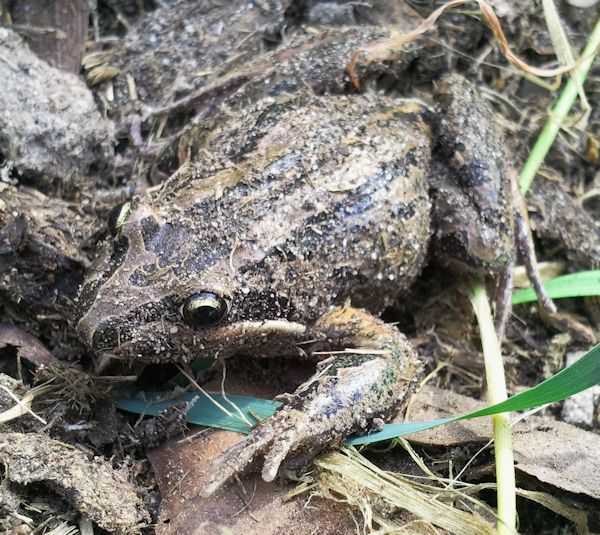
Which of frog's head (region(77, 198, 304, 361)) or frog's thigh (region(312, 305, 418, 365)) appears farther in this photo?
frog's thigh (region(312, 305, 418, 365))

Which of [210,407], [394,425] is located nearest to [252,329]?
[210,407]

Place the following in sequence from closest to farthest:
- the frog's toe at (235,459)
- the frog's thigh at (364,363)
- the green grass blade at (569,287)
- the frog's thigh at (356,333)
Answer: the frog's toe at (235,459)
the frog's thigh at (364,363)
the frog's thigh at (356,333)
the green grass blade at (569,287)

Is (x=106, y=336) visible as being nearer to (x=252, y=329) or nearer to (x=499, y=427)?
(x=252, y=329)

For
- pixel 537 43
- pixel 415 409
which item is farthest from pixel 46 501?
pixel 537 43

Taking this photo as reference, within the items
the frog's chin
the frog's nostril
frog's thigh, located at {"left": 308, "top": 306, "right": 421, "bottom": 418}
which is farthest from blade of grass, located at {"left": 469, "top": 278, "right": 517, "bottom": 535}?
the frog's nostril

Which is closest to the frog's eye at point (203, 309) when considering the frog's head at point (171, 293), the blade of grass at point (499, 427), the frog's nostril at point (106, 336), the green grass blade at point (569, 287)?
the frog's head at point (171, 293)

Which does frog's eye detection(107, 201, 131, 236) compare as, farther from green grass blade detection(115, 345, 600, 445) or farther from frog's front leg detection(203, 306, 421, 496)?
frog's front leg detection(203, 306, 421, 496)

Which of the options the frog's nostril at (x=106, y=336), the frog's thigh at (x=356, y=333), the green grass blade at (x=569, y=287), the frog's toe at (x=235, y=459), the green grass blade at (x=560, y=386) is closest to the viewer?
the green grass blade at (x=560, y=386)

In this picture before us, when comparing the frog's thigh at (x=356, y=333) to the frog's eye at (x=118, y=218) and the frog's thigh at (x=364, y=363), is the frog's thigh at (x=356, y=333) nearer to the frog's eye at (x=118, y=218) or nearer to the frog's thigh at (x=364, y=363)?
the frog's thigh at (x=364, y=363)
